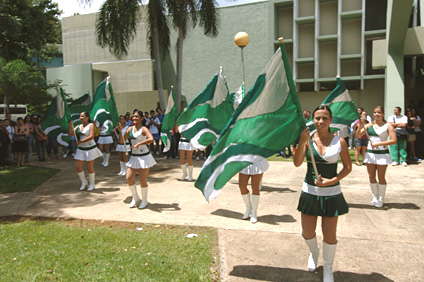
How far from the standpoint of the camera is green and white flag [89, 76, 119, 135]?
29.9 feet

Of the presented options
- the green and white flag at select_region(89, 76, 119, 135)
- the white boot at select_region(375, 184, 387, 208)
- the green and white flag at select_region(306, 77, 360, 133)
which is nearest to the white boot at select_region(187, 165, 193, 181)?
the green and white flag at select_region(89, 76, 119, 135)

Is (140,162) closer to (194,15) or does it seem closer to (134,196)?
(134,196)

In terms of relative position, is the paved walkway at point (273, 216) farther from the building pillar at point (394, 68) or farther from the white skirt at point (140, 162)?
the building pillar at point (394, 68)

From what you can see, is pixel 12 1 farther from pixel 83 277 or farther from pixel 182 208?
pixel 83 277

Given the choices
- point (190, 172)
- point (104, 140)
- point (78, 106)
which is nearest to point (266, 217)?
point (190, 172)

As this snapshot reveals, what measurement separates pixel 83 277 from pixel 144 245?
1169mm

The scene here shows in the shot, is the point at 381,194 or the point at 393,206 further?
the point at 393,206

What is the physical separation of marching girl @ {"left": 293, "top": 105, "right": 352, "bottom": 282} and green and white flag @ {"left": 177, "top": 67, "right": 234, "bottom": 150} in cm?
430

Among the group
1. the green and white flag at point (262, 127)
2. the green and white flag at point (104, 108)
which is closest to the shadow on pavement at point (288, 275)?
the green and white flag at point (262, 127)

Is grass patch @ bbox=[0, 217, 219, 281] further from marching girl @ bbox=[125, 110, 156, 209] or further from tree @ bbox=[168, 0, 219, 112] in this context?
tree @ bbox=[168, 0, 219, 112]

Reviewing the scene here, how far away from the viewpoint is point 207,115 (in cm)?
832

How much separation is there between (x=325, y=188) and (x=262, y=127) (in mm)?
1055

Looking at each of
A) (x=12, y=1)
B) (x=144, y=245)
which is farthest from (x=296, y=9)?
(x=144, y=245)

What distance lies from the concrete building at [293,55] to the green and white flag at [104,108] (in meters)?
15.6
